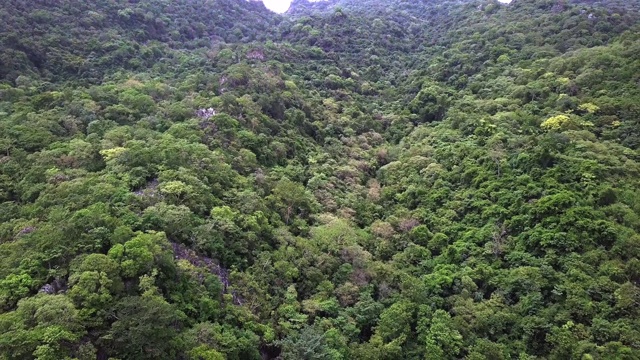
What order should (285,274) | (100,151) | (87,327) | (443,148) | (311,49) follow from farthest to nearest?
(311,49)
(443,148)
(100,151)
(285,274)
(87,327)

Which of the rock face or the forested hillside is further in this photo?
the rock face

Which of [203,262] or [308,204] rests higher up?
[203,262]

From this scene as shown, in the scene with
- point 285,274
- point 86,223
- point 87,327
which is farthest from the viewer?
point 285,274

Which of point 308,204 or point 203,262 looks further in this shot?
point 308,204

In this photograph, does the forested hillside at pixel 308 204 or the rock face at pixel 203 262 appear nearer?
the forested hillside at pixel 308 204

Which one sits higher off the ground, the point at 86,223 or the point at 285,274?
the point at 86,223

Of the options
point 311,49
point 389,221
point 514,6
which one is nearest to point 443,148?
point 389,221

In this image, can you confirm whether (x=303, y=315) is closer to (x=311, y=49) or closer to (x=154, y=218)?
(x=154, y=218)

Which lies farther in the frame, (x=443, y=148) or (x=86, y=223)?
(x=443, y=148)
